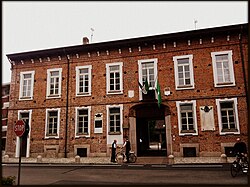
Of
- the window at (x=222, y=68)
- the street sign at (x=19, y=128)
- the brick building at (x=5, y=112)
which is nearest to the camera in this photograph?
the street sign at (x=19, y=128)

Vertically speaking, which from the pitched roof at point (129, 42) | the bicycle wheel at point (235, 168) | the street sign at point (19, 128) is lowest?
the bicycle wheel at point (235, 168)

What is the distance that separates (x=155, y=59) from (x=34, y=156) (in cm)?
1274

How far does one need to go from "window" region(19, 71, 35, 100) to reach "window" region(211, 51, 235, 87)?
50.6 ft

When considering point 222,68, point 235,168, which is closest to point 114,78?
point 222,68

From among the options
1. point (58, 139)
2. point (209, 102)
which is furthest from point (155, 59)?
point (58, 139)

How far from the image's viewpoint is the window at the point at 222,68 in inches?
632

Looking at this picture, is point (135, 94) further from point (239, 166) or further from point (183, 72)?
point (239, 166)

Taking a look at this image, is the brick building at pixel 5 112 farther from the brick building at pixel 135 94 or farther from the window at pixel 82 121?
the window at pixel 82 121

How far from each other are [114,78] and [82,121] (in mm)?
4404

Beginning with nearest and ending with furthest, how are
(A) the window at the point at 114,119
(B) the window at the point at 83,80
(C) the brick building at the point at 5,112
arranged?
(A) the window at the point at 114,119 < (B) the window at the point at 83,80 < (C) the brick building at the point at 5,112

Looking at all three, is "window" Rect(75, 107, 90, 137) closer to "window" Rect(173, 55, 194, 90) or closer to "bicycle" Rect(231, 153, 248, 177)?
"window" Rect(173, 55, 194, 90)

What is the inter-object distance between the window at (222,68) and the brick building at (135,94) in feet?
0.22

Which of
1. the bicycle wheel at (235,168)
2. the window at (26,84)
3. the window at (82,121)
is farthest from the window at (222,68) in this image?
the window at (26,84)

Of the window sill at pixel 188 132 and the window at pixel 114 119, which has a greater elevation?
the window at pixel 114 119
